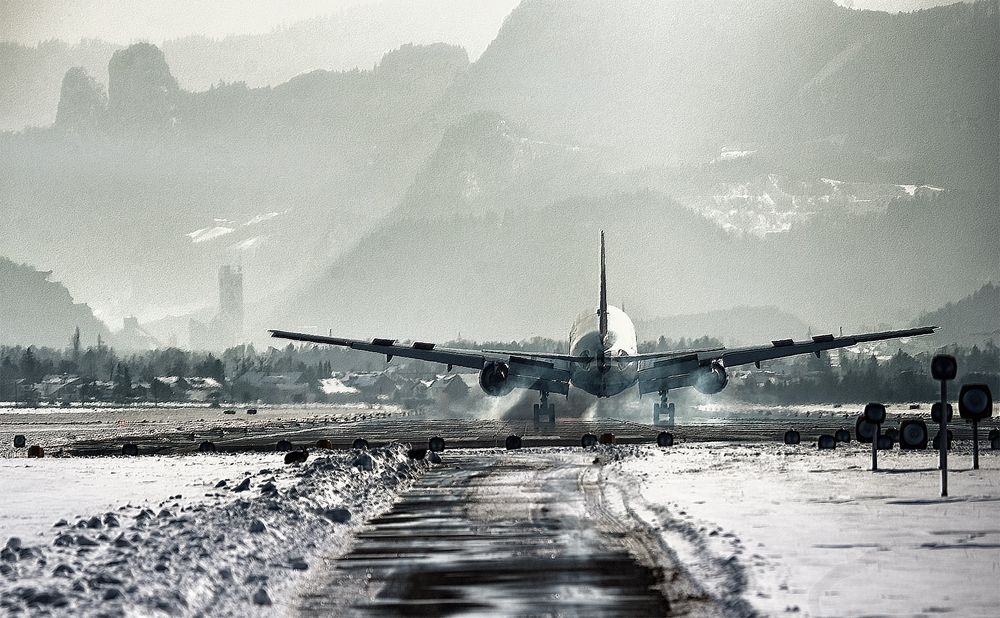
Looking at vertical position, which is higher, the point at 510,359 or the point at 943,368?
the point at 510,359

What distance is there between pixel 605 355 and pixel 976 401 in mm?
44932

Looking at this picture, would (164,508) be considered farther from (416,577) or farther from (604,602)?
(604,602)

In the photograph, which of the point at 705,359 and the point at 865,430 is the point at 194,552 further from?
the point at 705,359

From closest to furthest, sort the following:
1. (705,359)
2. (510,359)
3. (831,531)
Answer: (831,531) → (510,359) → (705,359)

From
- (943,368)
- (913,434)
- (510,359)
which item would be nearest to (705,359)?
(510,359)

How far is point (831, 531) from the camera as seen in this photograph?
28.0m

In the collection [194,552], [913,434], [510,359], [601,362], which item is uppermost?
[510,359]

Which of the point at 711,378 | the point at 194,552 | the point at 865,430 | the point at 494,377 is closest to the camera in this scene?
the point at 194,552

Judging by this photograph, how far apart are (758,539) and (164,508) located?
51.5ft

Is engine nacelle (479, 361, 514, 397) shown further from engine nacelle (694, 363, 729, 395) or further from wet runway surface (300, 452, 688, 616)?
wet runway surface (300, 452, 688, 616)

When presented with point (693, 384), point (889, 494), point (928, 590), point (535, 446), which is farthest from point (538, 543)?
point (693, 384)

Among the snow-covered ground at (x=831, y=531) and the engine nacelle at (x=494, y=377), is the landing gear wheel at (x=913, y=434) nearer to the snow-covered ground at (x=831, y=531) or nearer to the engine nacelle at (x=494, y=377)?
the snow-covered ground at (x=831, y=531)

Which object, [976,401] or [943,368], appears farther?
[976,401]

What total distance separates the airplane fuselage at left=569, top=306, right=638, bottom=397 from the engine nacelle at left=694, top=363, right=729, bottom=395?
536 cm
